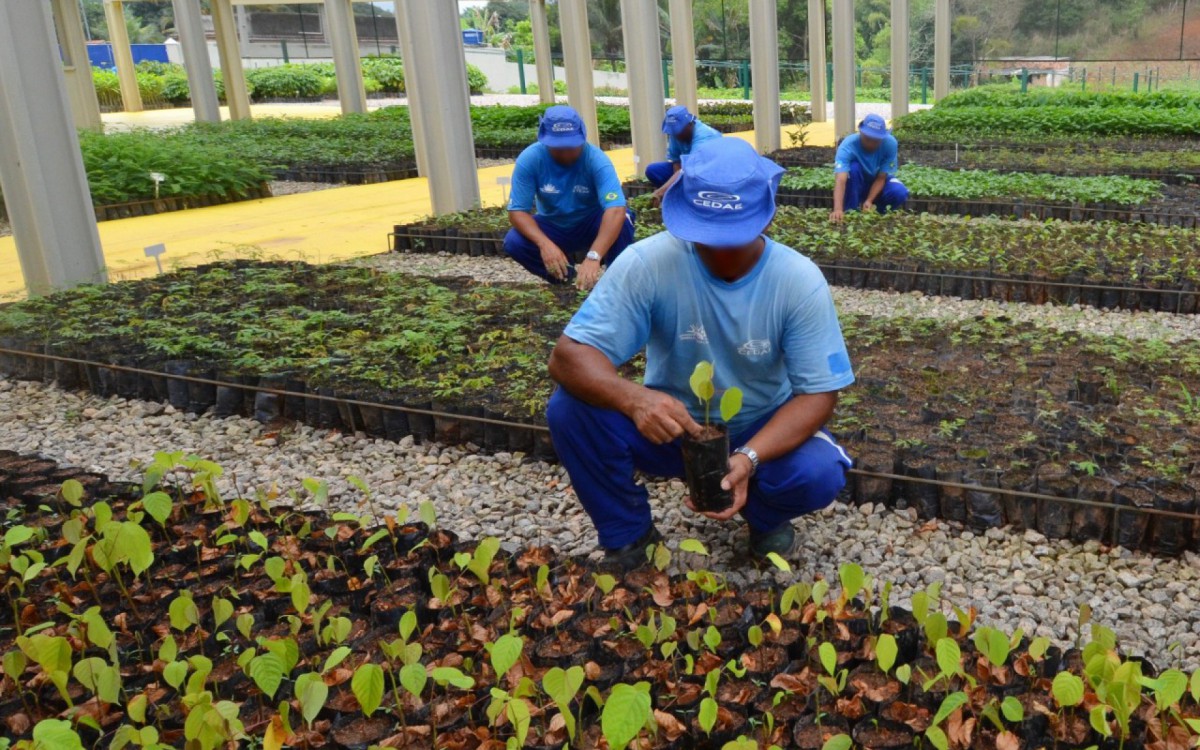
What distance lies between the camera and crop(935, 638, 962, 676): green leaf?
2080 millimetres

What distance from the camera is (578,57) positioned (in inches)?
557

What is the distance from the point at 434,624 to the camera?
8.75 ft

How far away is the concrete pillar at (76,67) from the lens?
59.3 ft

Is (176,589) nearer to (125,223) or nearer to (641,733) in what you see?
(641,733)

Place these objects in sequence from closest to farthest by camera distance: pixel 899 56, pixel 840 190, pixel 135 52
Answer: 1. pixel 840 190
2. pixel 899 56
3. pixel 135 52

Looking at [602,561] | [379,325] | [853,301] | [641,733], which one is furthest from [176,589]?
[853,301]

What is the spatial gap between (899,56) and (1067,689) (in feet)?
59.4

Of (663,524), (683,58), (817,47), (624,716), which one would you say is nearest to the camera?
(624,716)

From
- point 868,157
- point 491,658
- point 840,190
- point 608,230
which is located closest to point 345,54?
point 868,157

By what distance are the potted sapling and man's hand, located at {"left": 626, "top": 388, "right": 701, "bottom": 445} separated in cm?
3

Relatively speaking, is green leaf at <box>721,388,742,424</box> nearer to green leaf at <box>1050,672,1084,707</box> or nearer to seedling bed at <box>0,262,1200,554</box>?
green leaf at <box>1050,672,1084,707</box>

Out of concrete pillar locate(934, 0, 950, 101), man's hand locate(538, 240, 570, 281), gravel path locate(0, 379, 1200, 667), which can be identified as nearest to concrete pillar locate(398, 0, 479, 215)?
man's hand locate(538, 240, 570, 281)

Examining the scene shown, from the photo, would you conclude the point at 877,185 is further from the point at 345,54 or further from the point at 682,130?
the point at 345,54

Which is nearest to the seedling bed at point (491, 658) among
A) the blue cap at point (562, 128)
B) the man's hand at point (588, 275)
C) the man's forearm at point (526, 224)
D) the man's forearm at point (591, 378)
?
the man's forearm at point (591, 378)
